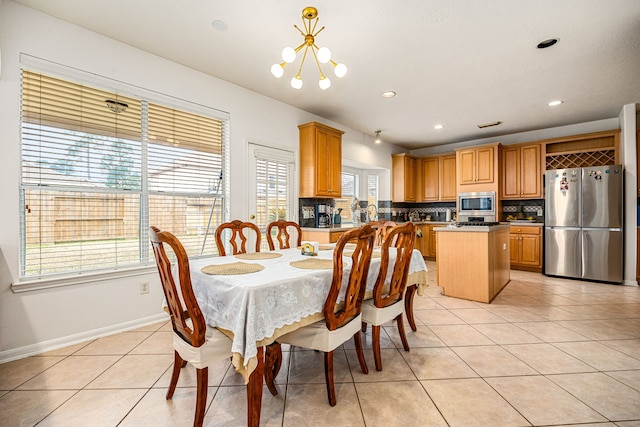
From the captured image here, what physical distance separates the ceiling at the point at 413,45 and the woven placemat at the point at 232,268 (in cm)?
189

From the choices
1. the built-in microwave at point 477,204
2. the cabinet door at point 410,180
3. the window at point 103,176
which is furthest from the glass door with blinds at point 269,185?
the built-in microwave at point 477,204

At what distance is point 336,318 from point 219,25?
2.45 meters

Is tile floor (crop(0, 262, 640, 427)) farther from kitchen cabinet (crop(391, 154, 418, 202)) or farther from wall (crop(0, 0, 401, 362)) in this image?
kitchen cabinet (crop(391, 154, 418, 202))

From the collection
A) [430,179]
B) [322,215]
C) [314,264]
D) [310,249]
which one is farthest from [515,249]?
[314,264]

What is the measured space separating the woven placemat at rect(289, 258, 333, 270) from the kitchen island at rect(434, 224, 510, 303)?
2.25 meters

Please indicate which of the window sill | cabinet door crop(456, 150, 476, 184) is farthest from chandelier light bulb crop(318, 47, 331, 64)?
cabinet door crop(456, 150, 476, 184)

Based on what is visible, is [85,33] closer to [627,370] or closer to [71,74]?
[71,74]

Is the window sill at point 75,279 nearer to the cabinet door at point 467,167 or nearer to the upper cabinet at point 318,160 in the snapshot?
the upper cabinet at point 318,160

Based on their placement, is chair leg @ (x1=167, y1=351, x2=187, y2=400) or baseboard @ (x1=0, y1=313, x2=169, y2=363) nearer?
chair leg @ (x1=167, y1=351, x2=187, y2=400)

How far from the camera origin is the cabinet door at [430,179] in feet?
21.5

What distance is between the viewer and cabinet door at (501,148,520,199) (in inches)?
213

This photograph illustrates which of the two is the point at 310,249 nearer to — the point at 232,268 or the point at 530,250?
the point at 232,268

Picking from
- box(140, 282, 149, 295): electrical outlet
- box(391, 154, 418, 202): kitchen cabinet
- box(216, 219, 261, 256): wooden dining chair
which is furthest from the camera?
box(391, 154, 418, 202): kitchen cabinet

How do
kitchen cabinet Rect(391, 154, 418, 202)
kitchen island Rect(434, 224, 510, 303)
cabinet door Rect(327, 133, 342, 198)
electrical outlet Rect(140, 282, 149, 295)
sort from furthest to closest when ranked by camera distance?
kitchen cabinet Rect(391, 154, 418, 202), cabinet door Rect(327, 133, 342, 198), kitchen island Rect(434, 224, 510, 303), electrical outlet Rect(140, 282, 149, 295)
